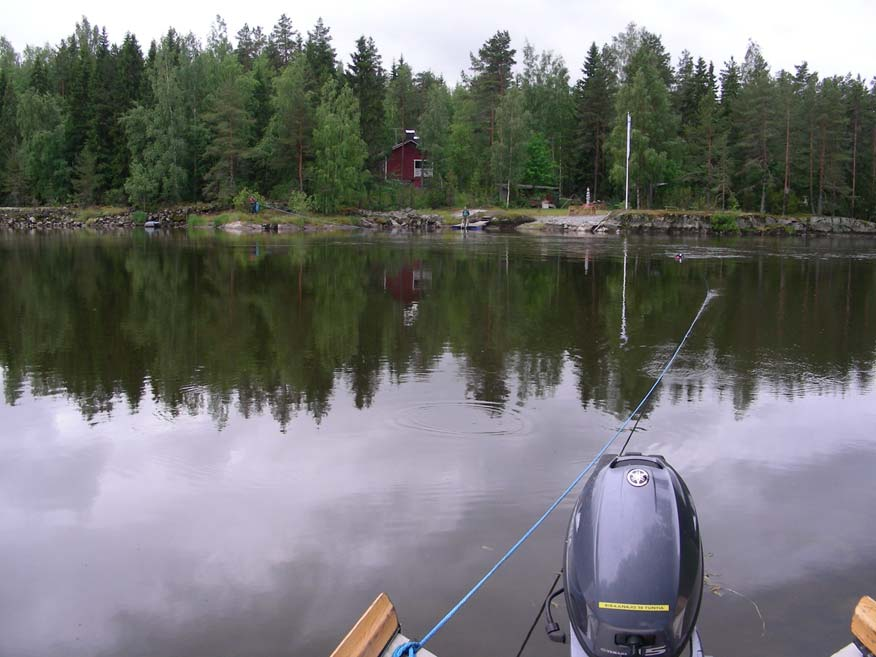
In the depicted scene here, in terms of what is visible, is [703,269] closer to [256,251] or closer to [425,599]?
[256,251]

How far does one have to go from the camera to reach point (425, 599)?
616 cm

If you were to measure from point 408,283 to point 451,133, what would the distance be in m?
54.3

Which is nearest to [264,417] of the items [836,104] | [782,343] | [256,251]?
[782,343]

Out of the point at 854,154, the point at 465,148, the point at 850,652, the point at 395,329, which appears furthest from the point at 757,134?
the point at 850,652

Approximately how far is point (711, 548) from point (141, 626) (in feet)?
15.3

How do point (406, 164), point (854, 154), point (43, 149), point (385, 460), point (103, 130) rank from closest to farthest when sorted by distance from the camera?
point (385, 460), point (854, 154), point (103, 130), point (43, 149), point (406, 164)

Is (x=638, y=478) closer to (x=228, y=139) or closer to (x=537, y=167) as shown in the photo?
(x=228, y=139)

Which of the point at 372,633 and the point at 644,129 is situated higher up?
the point at 644,129

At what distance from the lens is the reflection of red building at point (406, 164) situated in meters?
77.9

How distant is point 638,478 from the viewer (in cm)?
496

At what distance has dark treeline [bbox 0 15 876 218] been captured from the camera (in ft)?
219

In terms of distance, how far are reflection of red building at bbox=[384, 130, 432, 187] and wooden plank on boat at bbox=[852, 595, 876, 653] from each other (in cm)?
7475

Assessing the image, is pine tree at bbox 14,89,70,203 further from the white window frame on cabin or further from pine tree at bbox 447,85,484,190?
pine tree at bbox 447,85,484,190

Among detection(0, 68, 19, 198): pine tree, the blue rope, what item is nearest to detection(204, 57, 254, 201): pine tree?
detection(0, 68, 19, 198): pine tree
